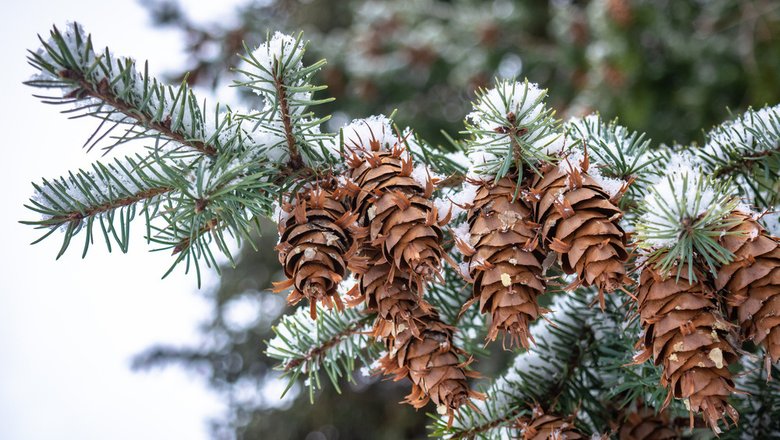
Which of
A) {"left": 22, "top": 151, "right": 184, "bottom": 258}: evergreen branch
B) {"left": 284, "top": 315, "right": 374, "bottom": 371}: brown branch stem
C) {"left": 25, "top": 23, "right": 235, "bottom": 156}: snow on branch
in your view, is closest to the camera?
{"left": 25, "top": 23, "right": 235, "bottom": 156}: snow on branch

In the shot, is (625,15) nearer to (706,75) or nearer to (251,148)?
(706,75)

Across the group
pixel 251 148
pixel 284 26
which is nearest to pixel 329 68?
pixel 284 26

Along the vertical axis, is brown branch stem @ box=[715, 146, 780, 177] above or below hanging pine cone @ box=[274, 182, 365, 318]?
below

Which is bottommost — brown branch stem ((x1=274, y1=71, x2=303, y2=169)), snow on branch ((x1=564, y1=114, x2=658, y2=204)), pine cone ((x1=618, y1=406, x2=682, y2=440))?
pine cone ((x1=618, y1=406, x2=682, y2=440))

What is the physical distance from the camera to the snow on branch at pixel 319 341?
107 cm

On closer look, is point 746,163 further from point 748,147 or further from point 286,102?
point 286,102

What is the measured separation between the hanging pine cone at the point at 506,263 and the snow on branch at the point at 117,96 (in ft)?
1.31

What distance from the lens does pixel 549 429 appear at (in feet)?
3.13

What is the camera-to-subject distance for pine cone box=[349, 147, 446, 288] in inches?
30.9

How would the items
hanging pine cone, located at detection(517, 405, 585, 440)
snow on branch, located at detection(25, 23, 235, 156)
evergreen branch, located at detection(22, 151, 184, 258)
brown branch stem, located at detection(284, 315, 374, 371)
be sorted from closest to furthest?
snow on branch, located at detection(25, 23, 235, 156) → evergreen branch, located at detection(22, 151, 184, 258) → hanging pine cone, located at detection(517, 405, 585, 440) → brown branch stem, located at detection(284, 315, 374, 371)

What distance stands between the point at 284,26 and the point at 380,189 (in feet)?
11.8

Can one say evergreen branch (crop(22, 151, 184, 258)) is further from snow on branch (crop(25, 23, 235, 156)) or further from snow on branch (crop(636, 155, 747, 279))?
snow on branch (crop(636, 155, 747, 279))

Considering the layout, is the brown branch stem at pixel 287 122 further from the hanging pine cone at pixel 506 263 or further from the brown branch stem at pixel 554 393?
→ the brown branch stem at pixel 554 393

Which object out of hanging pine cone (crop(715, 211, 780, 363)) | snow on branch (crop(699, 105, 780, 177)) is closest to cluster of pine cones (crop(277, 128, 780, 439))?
hanging pine cone (crop(715, 211, 780, 363))
